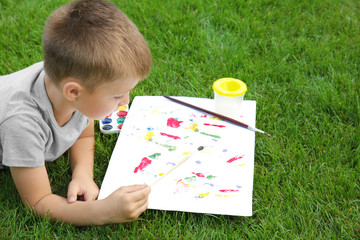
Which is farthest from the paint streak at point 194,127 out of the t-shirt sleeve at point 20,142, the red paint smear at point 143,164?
the t-shirt sleeve at point 20,142

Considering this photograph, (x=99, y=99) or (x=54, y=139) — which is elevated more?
(x=99, y=99)

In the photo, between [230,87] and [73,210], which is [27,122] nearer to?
[73,210]

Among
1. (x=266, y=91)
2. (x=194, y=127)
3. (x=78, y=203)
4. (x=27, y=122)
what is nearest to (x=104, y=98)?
(x=27, y=122)

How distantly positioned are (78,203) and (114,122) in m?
0.45

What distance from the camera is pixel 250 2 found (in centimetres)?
232

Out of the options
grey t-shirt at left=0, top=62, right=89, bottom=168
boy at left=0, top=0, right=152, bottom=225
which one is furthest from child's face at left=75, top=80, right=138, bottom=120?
grey t-shirt at left=0, top=62, right=89, bottom=168

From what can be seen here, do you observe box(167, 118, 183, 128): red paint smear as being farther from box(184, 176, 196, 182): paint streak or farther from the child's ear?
the child's ear

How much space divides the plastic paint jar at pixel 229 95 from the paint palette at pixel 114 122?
1.26 ft

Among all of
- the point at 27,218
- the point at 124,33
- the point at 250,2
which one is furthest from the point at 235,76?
the point at 27,218

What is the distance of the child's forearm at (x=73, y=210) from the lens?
1.22m

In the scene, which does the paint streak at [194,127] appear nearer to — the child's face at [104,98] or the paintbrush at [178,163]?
the paintbrush at [178,163]

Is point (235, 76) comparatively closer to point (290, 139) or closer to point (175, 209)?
point (290, 139)

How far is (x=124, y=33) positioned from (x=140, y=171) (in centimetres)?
47

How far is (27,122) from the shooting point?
1.21m
